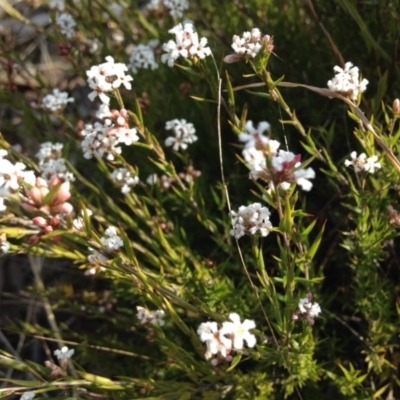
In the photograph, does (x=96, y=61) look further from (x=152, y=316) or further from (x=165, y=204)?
(x=152, y=316)

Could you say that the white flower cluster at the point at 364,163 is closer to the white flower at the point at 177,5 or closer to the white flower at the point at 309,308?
the white flower at the point at 309,308

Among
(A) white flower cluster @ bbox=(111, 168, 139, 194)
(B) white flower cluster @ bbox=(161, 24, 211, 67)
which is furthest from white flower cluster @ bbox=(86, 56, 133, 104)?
(A) white flower cluster @ bbox=(111, 168, 139, 194)

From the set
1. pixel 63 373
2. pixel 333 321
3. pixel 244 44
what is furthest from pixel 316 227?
pixel 63 373

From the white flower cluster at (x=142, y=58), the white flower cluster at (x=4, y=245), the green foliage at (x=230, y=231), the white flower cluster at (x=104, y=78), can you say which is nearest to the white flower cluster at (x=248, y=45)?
the green foliage at (x=230, y=231)

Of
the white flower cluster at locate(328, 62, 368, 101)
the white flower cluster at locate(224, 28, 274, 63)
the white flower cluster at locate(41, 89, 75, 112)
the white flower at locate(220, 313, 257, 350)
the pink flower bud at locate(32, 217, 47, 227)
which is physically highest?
the white flower cluster at locate(224, 28, 274, 63)

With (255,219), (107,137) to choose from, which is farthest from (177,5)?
(255,219)

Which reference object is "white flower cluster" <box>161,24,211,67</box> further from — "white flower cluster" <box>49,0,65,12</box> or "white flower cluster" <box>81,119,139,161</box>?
"white flower cluster" <box>49,0,65,12</box>
